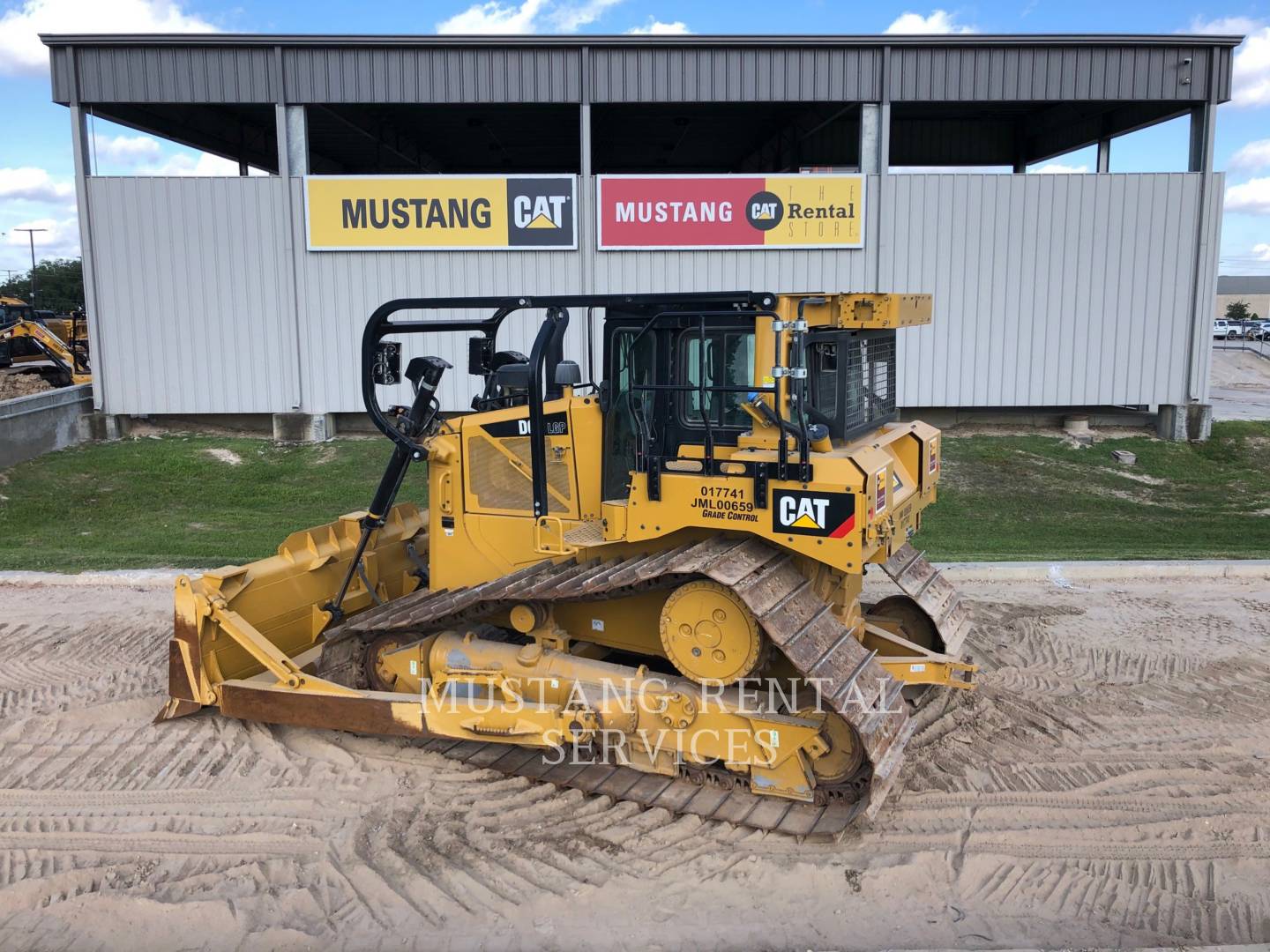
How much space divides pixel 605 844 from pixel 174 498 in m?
10.9

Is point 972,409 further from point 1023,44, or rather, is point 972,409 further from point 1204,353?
point 1023,44

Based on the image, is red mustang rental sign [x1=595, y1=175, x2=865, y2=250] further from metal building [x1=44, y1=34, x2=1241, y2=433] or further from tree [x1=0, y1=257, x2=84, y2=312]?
tree [x1=0, y1=257, x2=84, y2=312]

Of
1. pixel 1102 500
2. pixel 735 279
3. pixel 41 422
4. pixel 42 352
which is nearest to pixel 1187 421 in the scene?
pixel 1102 500

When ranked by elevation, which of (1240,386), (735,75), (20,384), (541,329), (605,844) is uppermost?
(735,75)

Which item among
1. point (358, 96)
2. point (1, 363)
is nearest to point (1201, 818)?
point (358, 96)

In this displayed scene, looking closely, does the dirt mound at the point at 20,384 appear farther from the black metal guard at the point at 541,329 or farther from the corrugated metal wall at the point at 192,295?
the black metal guard at the point at 541,329

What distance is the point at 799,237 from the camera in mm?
16016

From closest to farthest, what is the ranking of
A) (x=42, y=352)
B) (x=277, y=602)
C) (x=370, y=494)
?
1. (x=277, y=602)
2. (x=370, y=494)
3. (x=42, y=352)

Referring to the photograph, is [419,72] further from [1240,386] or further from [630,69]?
[1240,386]

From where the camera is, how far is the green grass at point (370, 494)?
1134 centimetres

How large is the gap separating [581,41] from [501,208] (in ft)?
8.89

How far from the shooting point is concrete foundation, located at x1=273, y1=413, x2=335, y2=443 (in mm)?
16469

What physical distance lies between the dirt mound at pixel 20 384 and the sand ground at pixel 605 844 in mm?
16111

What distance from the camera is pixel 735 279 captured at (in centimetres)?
1606
